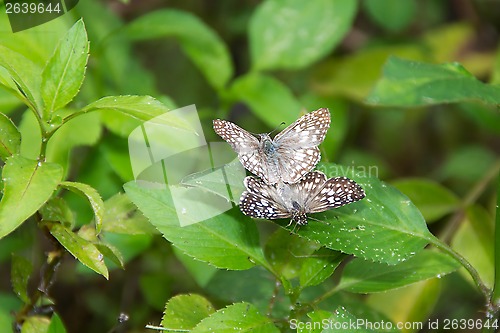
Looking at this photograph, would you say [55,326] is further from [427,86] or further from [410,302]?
[410,302]

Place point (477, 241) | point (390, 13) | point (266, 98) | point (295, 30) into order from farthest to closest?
point (390, 13), point (295, 30), point (266, 98), point (477, 241)

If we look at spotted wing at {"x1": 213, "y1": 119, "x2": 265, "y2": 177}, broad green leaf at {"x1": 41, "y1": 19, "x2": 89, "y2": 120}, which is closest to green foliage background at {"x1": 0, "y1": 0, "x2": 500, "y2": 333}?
broad green leaf at {"x1": 41, "y1": 19, "x2": 89, "y2": 120}

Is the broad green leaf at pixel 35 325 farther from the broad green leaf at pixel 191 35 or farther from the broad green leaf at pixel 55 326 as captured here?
the broad green leaf at pixel 191 35

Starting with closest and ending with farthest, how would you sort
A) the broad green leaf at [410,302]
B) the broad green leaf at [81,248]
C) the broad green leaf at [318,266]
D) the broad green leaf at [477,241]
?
the broad green leaf at [81,248]
the broad green leaf at [318,266]
the broad green leaf at [477,241]
the broad green leaf at [410,302]

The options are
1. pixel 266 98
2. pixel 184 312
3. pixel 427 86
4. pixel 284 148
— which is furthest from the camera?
pixel 266 98

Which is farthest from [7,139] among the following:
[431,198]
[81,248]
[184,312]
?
[431,198]

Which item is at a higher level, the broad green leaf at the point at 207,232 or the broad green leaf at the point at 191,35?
the broad green leaf at the point at 191,35

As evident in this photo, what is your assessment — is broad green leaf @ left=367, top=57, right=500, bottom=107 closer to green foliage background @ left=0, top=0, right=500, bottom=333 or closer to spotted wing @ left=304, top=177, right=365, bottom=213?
green foliage background @ left=0, top=0, right=500, bottom=333

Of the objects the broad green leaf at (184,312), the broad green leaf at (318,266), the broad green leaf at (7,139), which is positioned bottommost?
the broad green leaf at (184,312)

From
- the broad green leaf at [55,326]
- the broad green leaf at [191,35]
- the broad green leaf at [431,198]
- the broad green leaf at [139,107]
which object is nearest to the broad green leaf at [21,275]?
the broad green leaf at [55,326]
